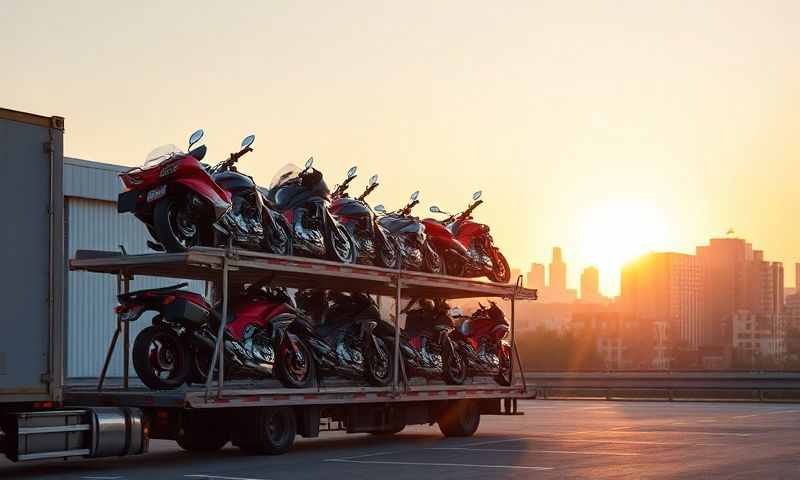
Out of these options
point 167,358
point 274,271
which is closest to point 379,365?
point 274,271

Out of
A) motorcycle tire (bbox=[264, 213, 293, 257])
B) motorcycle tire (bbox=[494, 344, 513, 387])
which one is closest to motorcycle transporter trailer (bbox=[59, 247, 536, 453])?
motorcycle tire (bbox=[264, 213, 293, 257])

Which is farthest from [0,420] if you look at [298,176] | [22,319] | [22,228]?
[298,176]

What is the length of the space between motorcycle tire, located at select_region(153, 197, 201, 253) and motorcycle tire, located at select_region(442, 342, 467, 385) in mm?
6473

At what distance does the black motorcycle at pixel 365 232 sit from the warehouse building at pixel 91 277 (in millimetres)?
7259

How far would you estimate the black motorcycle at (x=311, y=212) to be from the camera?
19141 millimetres

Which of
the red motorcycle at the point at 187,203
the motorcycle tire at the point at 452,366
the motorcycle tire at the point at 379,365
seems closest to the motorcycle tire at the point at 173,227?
the red motorcycle at the point at 187,203

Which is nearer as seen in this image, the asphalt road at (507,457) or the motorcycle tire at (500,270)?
the asphalt road at (507,457)

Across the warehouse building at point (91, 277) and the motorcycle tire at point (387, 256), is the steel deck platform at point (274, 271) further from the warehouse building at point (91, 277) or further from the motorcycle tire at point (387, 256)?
the warehouse building at point (91, 277)

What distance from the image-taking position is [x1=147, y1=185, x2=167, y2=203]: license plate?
656 inches

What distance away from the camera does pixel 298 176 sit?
1970 centimetres

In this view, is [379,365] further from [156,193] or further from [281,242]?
[156,193]

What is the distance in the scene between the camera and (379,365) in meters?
20.2

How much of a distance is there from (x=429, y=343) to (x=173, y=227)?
6544mm

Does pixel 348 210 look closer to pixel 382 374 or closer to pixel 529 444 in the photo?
pixel 382 374
